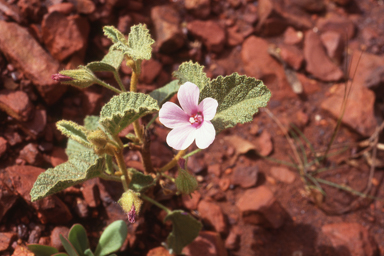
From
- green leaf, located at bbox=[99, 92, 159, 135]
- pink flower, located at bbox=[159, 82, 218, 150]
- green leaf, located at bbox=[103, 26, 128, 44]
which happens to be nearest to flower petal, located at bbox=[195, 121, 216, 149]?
pink flower, located at bbox=[159, 82, 218, 150]

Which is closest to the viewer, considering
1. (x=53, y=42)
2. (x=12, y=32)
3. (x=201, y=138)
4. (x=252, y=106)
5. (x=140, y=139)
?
(x=201, y=138)

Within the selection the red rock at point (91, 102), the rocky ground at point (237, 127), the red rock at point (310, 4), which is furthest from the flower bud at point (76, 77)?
the red rock at point (310, 4)

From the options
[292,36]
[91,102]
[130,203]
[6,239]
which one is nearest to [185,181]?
[130,203]

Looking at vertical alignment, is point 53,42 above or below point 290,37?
above

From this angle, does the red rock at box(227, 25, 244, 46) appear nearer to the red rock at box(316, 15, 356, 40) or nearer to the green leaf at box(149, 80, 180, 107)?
the red rock at box(316, 15, 356, 40)

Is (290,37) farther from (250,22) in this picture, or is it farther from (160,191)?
(160,191)

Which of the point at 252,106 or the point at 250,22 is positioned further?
the point at 250,22

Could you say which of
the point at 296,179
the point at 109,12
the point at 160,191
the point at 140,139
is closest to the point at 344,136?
the point at 296,179
